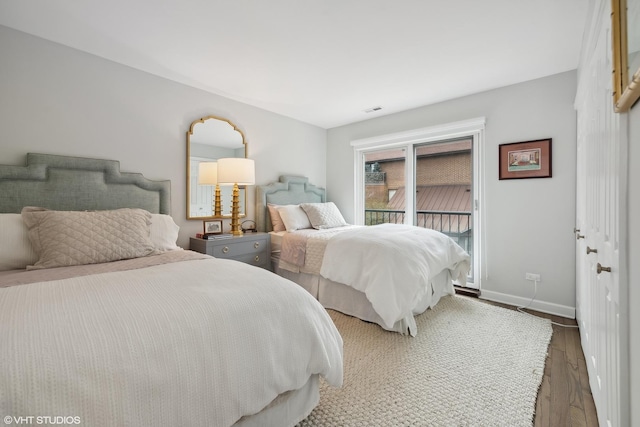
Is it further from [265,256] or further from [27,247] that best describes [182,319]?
[265,256]

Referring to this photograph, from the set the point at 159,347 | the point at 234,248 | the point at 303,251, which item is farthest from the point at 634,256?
the point at 234,248

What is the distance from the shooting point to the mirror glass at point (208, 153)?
302cm

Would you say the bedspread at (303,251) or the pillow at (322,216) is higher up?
the pillow at (322,216)

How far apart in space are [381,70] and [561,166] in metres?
2.02

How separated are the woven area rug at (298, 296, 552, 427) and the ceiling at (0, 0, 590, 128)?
7.81ft

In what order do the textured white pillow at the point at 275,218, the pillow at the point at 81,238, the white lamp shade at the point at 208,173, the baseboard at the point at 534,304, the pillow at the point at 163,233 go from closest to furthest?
the pillow at the point at 81,238
the pillow at the point at 163,233
the baseboard at the point at 534,304
the white lamp shade at the point at 208,173
the textured white pillow at the point at 275,218

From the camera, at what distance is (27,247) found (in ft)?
5.72

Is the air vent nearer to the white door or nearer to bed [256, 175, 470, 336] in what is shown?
bed [256, 175, 470, 336]

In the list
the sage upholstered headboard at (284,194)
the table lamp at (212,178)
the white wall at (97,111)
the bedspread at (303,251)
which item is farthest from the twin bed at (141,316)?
the sage upholstered headboard at (284,194)

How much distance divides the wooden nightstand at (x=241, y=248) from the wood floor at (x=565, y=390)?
2522 millimetres

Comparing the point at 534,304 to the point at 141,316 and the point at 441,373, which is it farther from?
the point at 141,316

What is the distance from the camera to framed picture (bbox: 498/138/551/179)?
285cm

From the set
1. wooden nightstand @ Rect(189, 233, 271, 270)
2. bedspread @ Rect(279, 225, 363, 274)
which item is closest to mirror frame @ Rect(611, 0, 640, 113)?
bedspread @ Rect(279, 225, 363, 274)

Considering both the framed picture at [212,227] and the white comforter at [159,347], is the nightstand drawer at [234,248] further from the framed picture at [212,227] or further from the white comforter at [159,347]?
the white comforter at [159,347]
